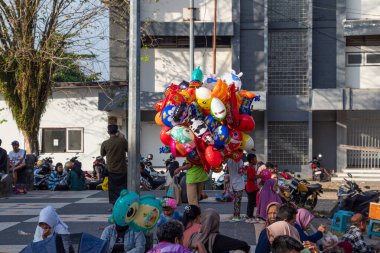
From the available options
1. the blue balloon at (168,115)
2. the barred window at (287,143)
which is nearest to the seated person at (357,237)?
the blue balloon at (168,115)

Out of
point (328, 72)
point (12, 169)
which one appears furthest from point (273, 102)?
point (12, 169)

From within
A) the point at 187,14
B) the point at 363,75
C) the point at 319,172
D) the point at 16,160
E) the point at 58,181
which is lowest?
the point at 319,172

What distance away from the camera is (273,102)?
91.0 feet

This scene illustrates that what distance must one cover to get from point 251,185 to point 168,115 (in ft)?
10.4

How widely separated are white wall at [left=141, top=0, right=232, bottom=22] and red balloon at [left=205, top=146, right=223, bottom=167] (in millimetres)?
18194

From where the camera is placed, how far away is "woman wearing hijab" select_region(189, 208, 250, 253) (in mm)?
7473

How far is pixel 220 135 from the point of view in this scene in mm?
10281

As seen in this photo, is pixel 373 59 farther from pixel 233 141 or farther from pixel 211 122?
pixel 211 122

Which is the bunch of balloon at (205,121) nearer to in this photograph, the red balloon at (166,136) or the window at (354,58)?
the red balloon at (166,136)

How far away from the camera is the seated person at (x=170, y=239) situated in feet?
21.0

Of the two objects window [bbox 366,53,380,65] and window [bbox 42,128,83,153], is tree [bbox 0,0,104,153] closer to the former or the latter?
window [bbox 42,128,83,153]

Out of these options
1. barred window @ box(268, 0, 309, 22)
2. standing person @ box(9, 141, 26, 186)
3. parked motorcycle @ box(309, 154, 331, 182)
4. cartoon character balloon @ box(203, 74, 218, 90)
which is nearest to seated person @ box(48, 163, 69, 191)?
standing person @ box(9, 141, 26, 186)

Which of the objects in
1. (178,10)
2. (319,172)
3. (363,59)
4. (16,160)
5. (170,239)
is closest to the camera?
(170,239)

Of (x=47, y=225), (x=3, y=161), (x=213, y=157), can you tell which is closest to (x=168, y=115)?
(x=213, y=157)
